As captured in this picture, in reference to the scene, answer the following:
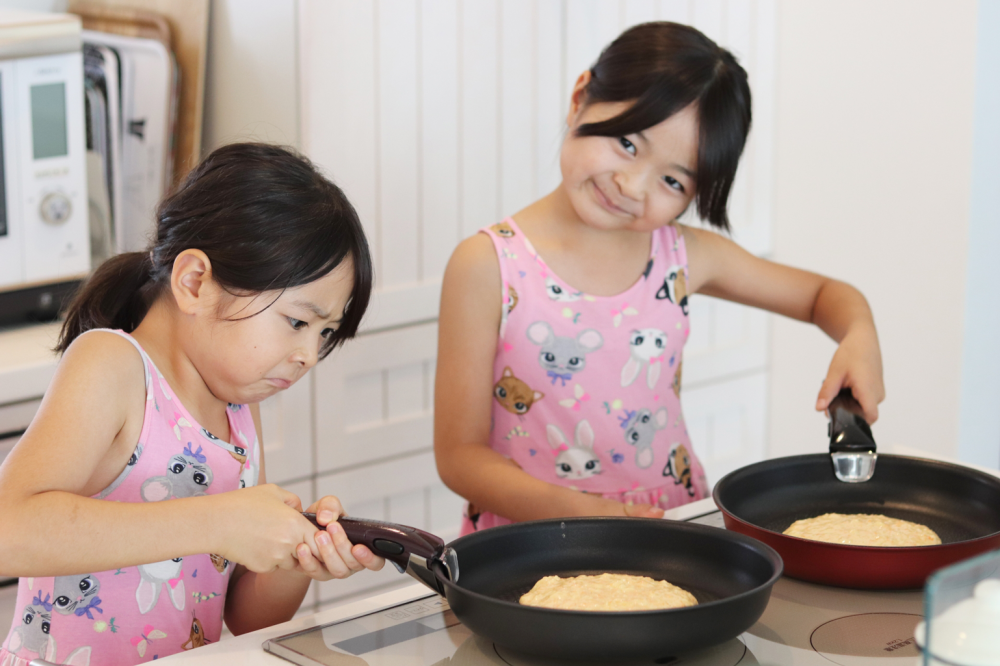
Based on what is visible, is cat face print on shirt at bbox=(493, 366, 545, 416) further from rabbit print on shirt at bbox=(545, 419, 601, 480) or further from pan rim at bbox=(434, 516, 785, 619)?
pan rim at bbox=(434, 516, 785, 619)

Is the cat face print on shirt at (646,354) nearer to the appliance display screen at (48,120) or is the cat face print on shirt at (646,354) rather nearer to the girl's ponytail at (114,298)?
the girl's ponytail at (114,298)

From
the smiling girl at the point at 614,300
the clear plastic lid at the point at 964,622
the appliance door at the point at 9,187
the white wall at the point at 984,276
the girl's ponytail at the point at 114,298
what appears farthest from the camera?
the white wall at the point at 984,276

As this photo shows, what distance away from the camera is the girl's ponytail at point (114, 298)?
1052mm

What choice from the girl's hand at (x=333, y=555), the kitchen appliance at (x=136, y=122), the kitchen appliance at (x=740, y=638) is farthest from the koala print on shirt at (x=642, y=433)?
the kitchen appliance at (x=136, y=122)

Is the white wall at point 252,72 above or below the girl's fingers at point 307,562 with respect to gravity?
above

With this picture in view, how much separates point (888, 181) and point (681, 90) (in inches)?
40.7

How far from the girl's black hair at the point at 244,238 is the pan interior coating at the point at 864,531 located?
0.47 metres

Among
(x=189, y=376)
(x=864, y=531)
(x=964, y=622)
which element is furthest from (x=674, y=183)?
(x=964, y=622)

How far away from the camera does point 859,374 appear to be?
3.91ft

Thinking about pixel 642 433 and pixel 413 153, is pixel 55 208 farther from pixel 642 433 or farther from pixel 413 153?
pixel 642 433

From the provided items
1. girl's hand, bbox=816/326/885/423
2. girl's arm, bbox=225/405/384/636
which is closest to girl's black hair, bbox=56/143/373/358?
girl's arm, bbox=225/405/384/636

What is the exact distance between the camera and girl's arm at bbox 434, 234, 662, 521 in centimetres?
121

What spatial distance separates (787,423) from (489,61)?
1.12m

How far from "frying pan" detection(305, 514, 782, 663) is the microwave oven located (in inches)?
41.9
